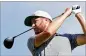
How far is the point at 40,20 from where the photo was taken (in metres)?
2.00

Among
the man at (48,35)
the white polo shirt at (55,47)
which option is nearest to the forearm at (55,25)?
the man at (48,35)

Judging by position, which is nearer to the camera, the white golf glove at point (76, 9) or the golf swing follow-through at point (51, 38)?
the golf swing follow-through at point (51, 38)

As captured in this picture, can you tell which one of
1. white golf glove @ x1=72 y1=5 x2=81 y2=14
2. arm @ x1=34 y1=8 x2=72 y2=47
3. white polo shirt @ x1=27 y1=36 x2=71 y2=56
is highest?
white golf glove @ x1=72 y1=5 x2=81 y2=14

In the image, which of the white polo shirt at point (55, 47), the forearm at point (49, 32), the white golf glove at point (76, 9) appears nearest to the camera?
the forearm at point (49, 32)

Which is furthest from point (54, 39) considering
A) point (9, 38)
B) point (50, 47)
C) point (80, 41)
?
point (9, 38)

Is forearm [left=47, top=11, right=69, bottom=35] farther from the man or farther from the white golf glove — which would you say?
the white golf glove

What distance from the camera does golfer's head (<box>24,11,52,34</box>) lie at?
1.95m

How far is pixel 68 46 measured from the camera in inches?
76.8

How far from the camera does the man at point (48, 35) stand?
1849 mm

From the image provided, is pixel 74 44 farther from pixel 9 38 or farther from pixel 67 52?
pixel 9 38

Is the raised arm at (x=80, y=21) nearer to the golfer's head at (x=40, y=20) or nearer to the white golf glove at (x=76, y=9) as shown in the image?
the white golf glove at (x=76, y=9)

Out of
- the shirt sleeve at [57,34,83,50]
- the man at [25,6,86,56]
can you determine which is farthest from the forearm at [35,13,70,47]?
the shirt sleeve at [57,34,83,50]

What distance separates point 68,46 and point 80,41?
0.41 ft

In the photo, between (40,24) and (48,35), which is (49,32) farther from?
(40,24)
